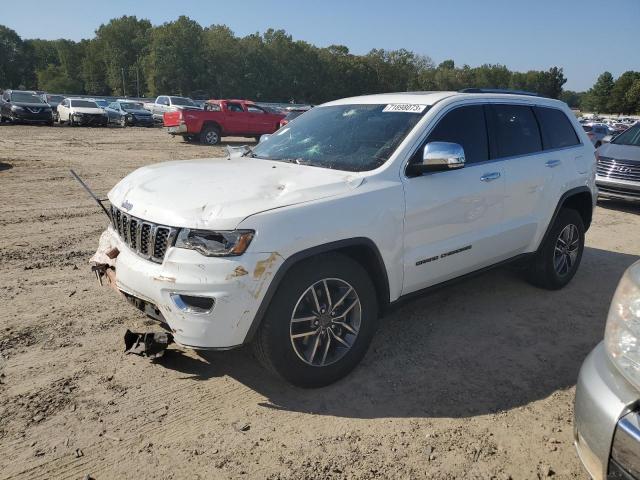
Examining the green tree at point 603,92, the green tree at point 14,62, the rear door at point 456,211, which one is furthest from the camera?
the green tree at point 603,92

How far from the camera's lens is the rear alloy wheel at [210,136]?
784 inches

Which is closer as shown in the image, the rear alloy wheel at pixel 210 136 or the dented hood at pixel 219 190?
the dented hood at pixel 219 190

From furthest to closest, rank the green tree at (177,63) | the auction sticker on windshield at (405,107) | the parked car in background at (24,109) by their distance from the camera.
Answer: the green tree at (177,63) < the parked car in background at (24,109) < the auction sticker on windshield at (405,107)

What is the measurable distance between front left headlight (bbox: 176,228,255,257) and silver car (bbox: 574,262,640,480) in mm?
1757

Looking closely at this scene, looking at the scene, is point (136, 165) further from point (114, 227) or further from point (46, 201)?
point (114, 227)

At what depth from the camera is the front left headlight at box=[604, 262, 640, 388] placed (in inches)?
73.6

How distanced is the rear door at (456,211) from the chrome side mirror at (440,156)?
0.31 ft

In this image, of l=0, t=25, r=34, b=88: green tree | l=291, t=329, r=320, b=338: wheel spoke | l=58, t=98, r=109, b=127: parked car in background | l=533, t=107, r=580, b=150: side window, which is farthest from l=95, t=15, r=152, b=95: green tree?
l=291, t=329, r=320, b=338: wheel spoke

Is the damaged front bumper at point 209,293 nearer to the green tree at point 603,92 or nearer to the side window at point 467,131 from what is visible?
the side window at point 467,131

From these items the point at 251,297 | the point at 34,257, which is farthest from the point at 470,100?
the point at 34,257

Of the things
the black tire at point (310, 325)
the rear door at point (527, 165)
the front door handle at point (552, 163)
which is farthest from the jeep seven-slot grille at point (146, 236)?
the front door handle at point (552, 163)

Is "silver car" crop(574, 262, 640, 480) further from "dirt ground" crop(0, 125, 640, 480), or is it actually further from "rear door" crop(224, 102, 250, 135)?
"rear door" crop(224, 102, 250, 135)

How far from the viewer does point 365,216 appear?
10.2 ft

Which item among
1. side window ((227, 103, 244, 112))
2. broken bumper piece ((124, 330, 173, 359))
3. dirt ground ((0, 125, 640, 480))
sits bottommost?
dirt ground ((0, 125, 640, 480))
